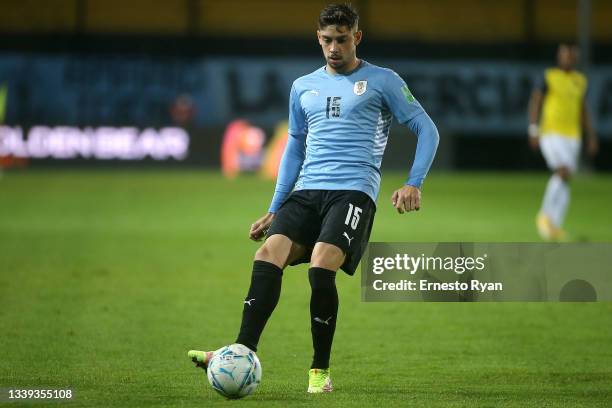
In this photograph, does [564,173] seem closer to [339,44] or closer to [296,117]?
[296,117]

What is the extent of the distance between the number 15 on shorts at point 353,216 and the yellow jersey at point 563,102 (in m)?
9.90

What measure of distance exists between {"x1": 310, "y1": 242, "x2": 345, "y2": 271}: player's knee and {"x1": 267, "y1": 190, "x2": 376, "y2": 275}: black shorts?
3 centimetres

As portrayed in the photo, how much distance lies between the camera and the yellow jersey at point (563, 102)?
1580cm

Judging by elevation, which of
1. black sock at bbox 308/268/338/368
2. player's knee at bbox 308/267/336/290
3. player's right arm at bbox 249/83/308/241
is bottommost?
black sock at bbox 308/268/338/368

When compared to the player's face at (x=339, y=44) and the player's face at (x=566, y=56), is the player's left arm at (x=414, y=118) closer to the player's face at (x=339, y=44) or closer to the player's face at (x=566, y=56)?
the player's face at (x=339, y=44)

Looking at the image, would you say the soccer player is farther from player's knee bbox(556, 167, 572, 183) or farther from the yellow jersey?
the yellow jersey

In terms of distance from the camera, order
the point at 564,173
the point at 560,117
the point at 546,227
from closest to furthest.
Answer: the point at 546,227 < the point at 564,173 < the point at 560,117

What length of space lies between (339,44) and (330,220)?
3.01 ft

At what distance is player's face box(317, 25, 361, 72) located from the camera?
6.34 m

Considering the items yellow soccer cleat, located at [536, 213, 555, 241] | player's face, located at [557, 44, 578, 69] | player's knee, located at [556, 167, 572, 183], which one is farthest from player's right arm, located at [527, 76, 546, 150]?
yellow soccer cleat, located at [536, 213, 555, 241]

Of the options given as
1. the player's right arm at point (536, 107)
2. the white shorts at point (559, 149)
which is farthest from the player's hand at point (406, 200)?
the white shorts at point (559, 149)

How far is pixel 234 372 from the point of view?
5961 mm

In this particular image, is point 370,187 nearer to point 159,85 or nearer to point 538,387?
point 538,387

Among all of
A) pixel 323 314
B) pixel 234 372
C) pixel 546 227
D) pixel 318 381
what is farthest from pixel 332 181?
pixel 546 227
